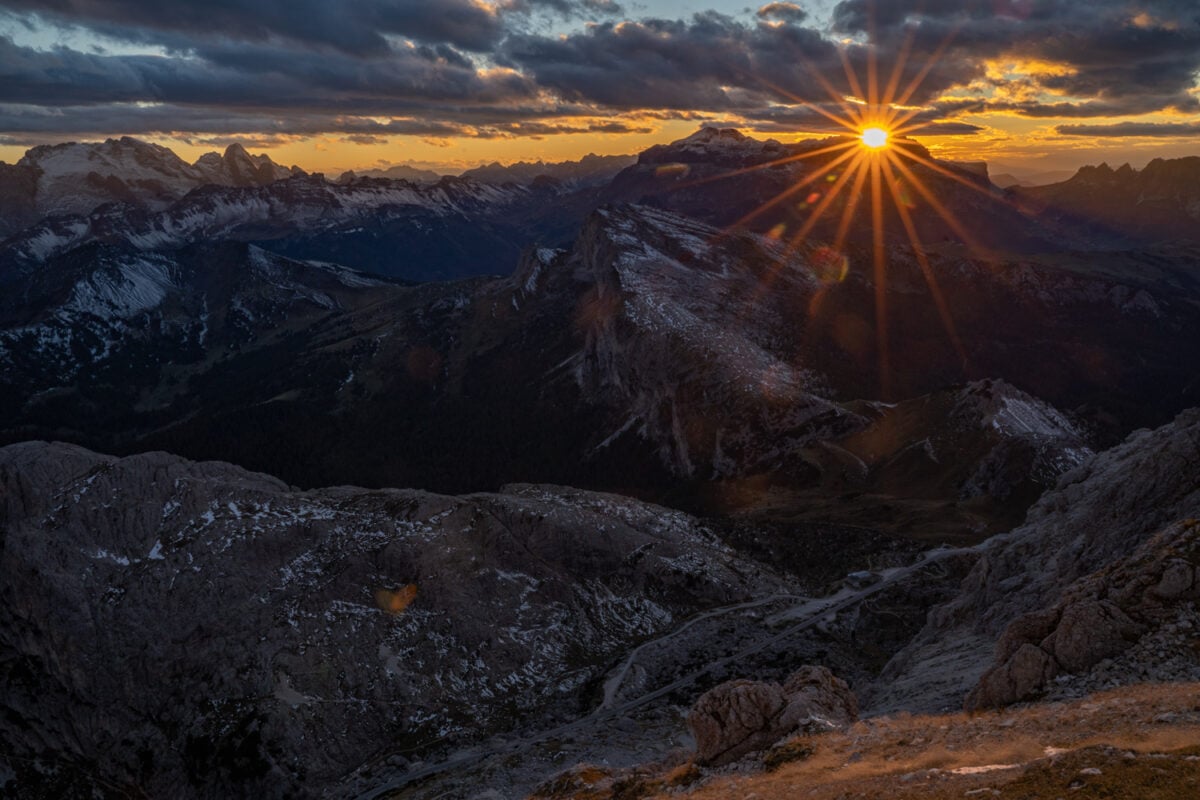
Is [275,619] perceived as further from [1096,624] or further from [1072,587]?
[1096,624]

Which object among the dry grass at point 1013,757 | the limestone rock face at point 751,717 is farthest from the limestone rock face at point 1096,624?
the limestone rock face at point 751,717

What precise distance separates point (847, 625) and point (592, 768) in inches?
2884

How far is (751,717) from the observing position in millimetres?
54375

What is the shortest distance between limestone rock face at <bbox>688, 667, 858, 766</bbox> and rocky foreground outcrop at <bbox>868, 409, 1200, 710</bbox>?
9437 millimetres

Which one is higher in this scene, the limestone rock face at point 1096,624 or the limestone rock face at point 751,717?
the limestone rock face at point 1096,624

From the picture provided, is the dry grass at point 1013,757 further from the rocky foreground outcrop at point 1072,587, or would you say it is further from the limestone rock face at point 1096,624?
the rocky foreground outcrop at point 1072,587

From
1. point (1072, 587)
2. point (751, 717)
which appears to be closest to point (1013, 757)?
point (751, 717)

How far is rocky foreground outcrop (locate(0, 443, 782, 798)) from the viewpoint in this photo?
105875 millimetres

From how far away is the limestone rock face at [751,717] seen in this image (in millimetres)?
52719

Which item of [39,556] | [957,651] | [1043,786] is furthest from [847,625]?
[39,556]

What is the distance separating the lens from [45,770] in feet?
356

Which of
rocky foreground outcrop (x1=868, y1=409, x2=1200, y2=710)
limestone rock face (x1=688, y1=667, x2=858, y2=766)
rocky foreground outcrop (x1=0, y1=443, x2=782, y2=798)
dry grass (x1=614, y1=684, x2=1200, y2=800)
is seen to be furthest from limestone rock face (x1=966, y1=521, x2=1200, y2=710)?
rocky foreground outcrop (x1=0, y1=443, x2=782, y2=798)

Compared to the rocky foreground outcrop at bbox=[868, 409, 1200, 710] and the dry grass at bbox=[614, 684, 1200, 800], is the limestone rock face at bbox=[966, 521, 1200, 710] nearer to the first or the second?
the rocky foreground outcrop at bbox=[868, 409, 1200, 710]

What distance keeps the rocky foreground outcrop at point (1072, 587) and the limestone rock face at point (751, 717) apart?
9437mm
